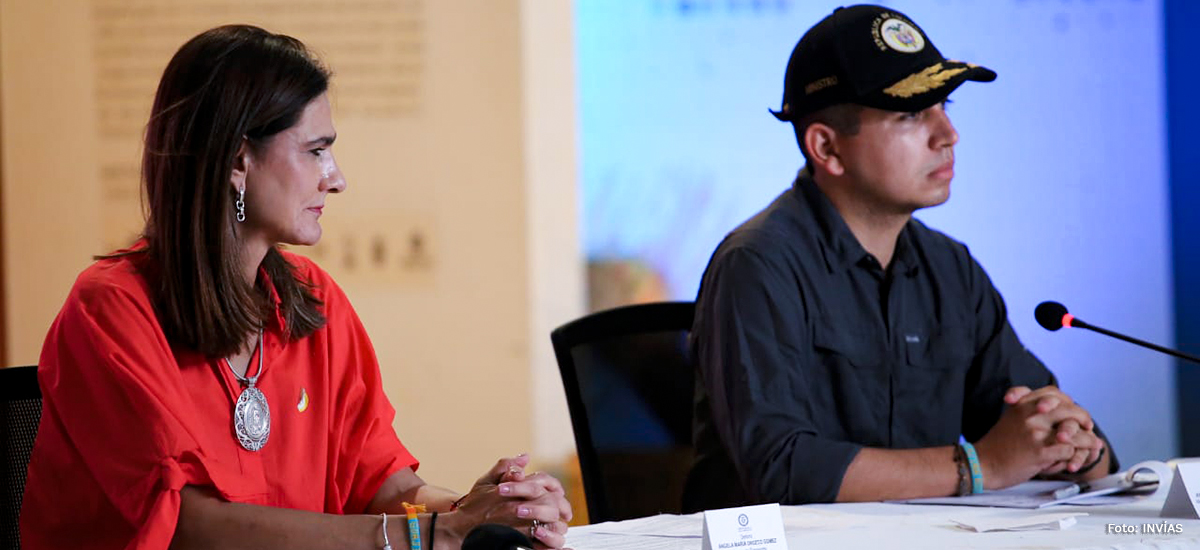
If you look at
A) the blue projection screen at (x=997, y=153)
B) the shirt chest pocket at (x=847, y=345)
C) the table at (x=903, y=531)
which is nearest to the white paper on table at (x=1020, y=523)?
the table at (x=903, y=531)

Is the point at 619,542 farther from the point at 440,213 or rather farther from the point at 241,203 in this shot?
the point at 440,213

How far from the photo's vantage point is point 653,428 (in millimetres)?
2180

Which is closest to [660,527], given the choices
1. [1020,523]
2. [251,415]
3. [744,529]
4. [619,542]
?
[619,542]

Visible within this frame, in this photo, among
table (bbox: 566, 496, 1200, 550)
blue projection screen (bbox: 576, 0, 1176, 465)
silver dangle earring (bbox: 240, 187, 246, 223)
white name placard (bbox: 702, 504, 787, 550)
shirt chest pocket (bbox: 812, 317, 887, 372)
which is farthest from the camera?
blue projection screen (bbox: 576, 0, 1176, 465)

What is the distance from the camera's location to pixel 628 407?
2.17 m

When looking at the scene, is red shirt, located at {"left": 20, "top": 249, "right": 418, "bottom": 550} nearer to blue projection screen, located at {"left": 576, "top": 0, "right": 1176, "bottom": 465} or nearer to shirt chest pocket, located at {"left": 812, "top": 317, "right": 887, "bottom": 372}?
shirt chest pocket, located at {"left": 812, "top": 317, "right": 887, "bottom": 372}

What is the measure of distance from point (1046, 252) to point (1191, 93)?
2.10 ft

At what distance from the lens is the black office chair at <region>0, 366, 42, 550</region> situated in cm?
181

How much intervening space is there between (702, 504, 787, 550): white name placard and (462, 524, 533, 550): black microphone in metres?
0.24

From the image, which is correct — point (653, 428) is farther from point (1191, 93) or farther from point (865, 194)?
point (1191, 93)

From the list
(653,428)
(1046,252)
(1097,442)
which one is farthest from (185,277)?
(1046,252)

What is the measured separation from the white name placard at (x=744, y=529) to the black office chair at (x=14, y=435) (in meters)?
1.01

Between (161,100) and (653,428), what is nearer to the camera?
(161,100)

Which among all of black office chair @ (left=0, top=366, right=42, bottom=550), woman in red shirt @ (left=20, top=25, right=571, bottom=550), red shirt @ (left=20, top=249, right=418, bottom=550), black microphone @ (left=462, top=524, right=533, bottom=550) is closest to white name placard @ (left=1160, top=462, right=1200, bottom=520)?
woman in red shirt @ (left=20, top=25, right=571, bottom=550)
